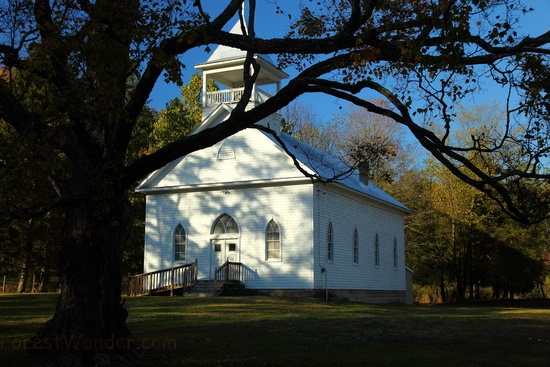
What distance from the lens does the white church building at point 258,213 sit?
91.8 feet

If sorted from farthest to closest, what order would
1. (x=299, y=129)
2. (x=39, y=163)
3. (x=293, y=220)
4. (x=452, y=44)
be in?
(x=299, y=129)
(x=293, y=220)
(x=39, y=163)
(x=452, y=44)

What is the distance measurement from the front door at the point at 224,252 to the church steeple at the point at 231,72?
22.1ft

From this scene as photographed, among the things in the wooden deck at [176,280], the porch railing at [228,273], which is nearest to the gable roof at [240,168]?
the porch railing at [228,273]

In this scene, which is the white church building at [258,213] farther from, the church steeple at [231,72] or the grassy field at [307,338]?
the grassy field at [307,338]

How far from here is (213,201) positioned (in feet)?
99.3

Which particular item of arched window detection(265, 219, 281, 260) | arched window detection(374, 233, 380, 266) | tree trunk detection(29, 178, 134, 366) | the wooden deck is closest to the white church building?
arched window detection(265, 219, 281, 260)

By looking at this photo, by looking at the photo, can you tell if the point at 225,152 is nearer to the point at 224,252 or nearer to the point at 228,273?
the point at 224,252

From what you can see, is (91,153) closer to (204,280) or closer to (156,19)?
(156,19)

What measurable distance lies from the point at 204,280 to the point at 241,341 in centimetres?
1708

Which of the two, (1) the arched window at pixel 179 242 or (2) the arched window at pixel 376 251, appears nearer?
(1) the arched window at pixel 179 242

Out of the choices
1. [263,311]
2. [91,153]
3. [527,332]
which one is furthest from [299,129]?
[91,153]

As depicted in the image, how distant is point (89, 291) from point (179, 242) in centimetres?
2115

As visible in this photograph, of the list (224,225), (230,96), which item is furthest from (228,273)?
(230,96)

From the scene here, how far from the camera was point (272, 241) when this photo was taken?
94.2ft
